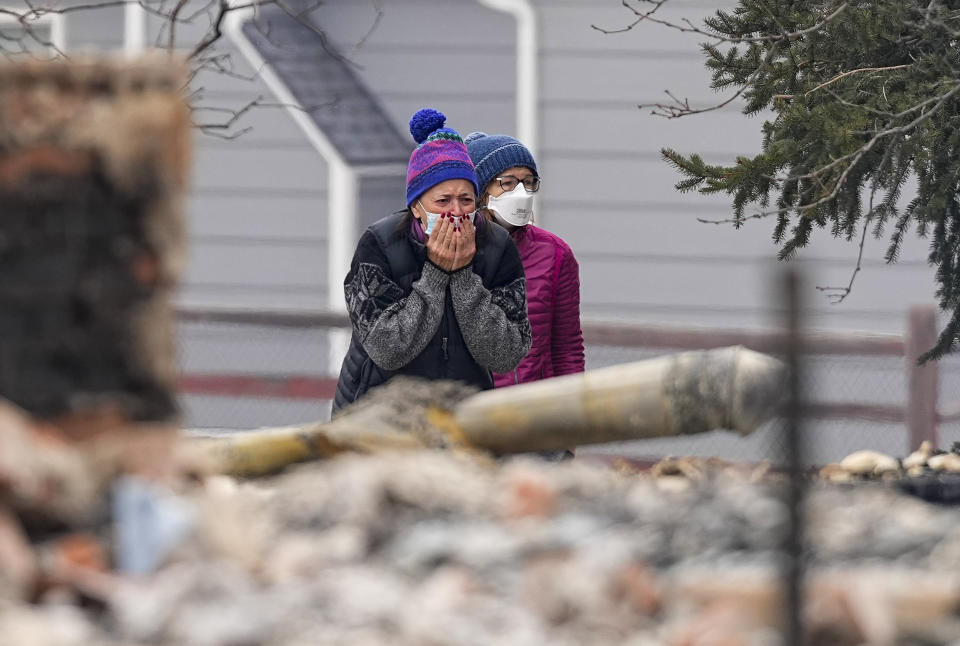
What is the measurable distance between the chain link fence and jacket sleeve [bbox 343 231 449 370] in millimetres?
3250

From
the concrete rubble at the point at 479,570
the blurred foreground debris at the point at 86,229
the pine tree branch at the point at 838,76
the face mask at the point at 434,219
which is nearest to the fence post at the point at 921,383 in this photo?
the pine tree branch at the point at 838,76

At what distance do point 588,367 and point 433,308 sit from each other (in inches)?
157

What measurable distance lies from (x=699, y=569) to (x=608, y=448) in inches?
201

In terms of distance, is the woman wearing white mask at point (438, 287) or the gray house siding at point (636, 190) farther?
the gray house siding at point (636, 190)

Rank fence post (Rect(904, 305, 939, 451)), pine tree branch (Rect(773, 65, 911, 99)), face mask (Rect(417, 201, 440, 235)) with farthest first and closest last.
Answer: fence post (Rect(904, 305, 939, 451)), pine tree branch (Rect(773, 65, 911, 99)), face mask (Rect(417, 201, 440, 235))

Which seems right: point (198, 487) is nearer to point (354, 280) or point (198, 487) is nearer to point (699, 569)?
point (699, 569)

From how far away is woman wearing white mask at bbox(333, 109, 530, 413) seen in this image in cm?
410

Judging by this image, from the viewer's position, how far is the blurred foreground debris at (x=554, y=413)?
3.44m

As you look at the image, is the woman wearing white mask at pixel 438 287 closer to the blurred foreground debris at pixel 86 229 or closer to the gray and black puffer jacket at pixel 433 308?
the gray and black puffer jacket at pixel 433 308

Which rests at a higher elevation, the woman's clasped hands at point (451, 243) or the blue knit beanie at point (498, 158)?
the blue knit beanie at point (498, 158)

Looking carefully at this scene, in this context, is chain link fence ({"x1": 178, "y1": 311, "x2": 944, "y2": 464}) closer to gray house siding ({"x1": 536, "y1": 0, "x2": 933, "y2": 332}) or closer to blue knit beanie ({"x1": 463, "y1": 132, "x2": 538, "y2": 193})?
gray house siding ({"x1": 536, "y1": 0, "x2": 933, "y2": 332})

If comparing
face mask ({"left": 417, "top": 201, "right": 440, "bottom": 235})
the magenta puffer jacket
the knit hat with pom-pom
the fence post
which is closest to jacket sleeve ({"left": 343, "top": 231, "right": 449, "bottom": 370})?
face mask ({"left": 417, "top": 201, "right": 440, "bottom": 235})

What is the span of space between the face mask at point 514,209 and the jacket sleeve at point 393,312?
2.40 feet

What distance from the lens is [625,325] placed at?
779 centimetres
